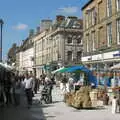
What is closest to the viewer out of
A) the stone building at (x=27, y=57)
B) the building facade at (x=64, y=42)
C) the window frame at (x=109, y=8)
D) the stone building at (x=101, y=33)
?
the stone building at (x=101, y=33)

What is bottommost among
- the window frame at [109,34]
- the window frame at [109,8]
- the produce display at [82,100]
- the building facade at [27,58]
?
the produce display at [82,100]

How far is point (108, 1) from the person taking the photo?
4194 cm

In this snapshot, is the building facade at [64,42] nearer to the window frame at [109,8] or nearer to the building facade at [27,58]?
the building facade at [27,58]

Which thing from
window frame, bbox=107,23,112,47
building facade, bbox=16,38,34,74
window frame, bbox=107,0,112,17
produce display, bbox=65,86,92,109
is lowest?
produce display, bbox=65,86,92,109

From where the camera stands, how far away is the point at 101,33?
145ft

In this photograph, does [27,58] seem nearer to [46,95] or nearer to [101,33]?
[101,33]

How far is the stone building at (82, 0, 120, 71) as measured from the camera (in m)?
39.1

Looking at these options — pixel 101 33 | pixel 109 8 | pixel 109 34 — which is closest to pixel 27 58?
pixel 101 33

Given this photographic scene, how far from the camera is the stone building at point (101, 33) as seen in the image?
128 feet

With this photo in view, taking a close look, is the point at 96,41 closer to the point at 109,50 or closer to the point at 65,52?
the point at 109,50

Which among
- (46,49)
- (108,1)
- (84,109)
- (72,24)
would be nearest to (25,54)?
(46,49)

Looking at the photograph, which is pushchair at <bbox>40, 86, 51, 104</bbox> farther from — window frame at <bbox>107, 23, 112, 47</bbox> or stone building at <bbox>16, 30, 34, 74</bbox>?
stone building at <bbox>16, 30, 34, 74</bbox>

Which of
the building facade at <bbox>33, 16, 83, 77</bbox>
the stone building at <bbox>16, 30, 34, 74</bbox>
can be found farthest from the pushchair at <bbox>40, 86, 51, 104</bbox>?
the stone building at <bbox>16, 30, 34, 74</bbox>

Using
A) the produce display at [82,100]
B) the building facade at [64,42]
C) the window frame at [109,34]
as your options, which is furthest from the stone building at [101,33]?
the building facade at [64,42]
